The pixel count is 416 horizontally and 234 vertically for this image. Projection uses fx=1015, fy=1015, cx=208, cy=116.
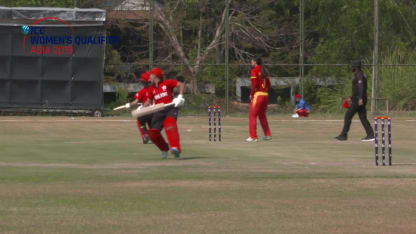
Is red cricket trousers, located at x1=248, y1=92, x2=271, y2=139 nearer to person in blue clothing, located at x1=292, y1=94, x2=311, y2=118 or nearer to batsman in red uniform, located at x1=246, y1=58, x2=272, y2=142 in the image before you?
batsman in red uniform, located at x1=246, y1=58, x2=272, y2=142

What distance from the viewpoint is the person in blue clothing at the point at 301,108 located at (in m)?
37.0

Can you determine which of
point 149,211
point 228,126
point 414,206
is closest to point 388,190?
point 414,206

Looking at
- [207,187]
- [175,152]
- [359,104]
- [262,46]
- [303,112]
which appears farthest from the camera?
[262,46]

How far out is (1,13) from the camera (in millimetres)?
34906

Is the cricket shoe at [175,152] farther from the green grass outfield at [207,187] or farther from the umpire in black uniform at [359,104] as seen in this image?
the umpire in black uniform at [359,104]

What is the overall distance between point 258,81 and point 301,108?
47.5 ft

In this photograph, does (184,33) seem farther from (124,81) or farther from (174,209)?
(174,209)

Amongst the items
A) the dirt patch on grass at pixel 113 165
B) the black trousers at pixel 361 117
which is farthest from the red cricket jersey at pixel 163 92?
the black trousers at pixel 361 117

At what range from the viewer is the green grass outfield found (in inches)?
403

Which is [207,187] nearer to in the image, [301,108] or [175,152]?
[175,152]

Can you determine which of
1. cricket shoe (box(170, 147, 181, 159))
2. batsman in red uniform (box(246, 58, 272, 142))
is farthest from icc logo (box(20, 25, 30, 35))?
cricket shoe (box(170, 147, 181, 159))

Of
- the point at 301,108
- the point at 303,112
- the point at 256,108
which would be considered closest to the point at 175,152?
the point at 256,108

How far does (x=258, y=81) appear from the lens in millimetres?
22859

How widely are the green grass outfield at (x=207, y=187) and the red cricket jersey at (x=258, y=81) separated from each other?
124 centimetres
